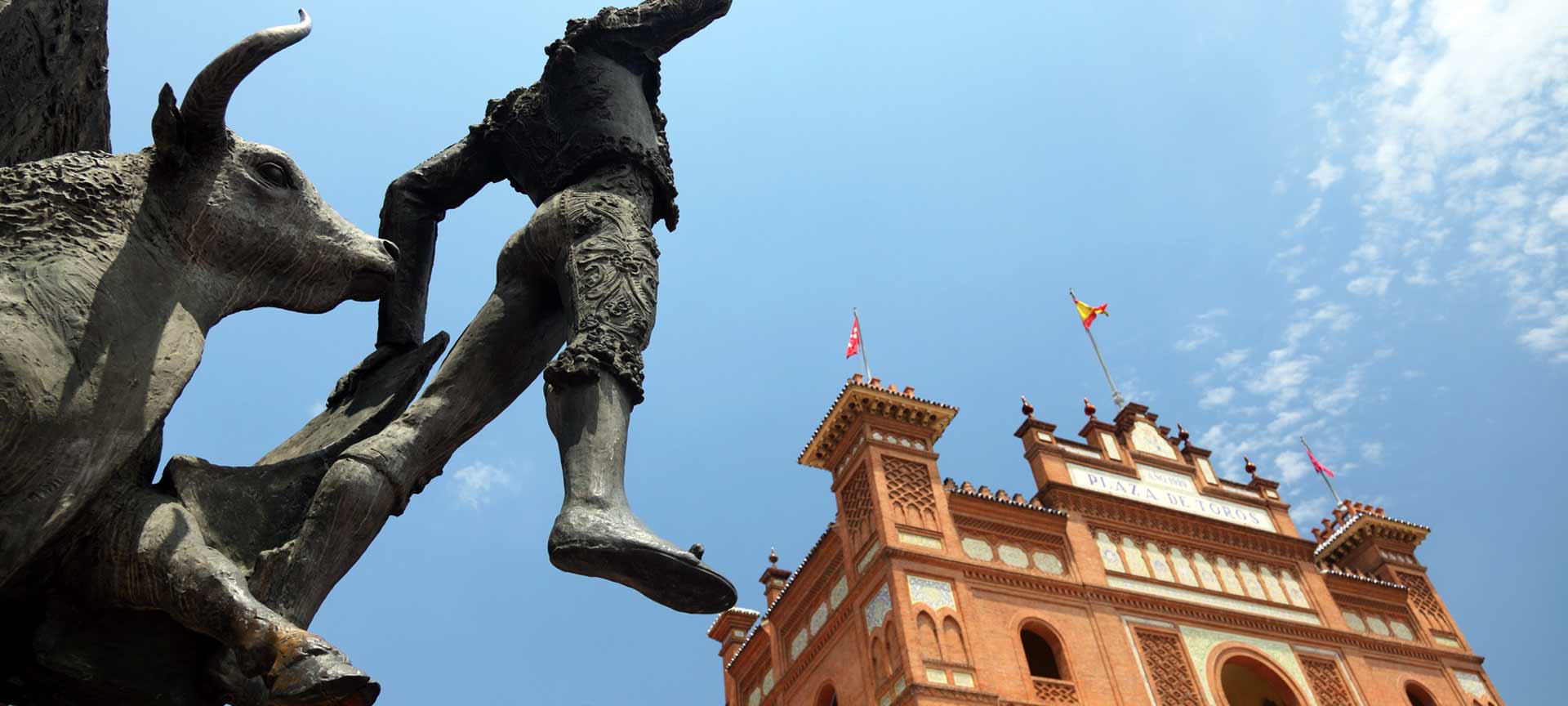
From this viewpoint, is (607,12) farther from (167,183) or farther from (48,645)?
(48,645)

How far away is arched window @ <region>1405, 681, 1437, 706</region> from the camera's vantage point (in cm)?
1839

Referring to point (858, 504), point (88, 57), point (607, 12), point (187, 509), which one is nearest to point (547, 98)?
point (607, 12)

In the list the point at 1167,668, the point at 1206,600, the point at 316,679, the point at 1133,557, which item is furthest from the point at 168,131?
the point at 1206,600

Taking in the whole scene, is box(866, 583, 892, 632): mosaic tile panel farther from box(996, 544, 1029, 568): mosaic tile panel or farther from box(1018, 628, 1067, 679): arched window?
box(996, 544, 1029, 568): mosaic tile panel

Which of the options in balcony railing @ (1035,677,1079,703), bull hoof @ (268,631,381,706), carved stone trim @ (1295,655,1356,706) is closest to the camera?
bull hoof @ (268,631,381,706)

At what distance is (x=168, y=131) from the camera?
130cm

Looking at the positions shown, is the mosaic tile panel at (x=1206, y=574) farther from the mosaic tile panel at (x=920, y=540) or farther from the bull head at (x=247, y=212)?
the bull head at (x=247, y=212)

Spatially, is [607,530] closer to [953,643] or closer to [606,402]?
[606,402]

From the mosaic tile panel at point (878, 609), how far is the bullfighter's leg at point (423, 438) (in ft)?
45.0

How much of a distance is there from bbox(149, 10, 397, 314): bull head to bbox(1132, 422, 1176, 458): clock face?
66.1 ft

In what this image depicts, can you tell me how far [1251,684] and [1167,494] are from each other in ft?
11.7

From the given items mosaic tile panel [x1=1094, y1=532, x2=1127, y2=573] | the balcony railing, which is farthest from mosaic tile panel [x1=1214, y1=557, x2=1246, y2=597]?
the balcony railing

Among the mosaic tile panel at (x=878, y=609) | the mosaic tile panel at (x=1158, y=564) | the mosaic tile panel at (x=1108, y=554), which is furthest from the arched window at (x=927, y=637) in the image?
the mosaic tile panel at (x=1158, y=564)

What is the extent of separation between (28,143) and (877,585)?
14.6 meters
